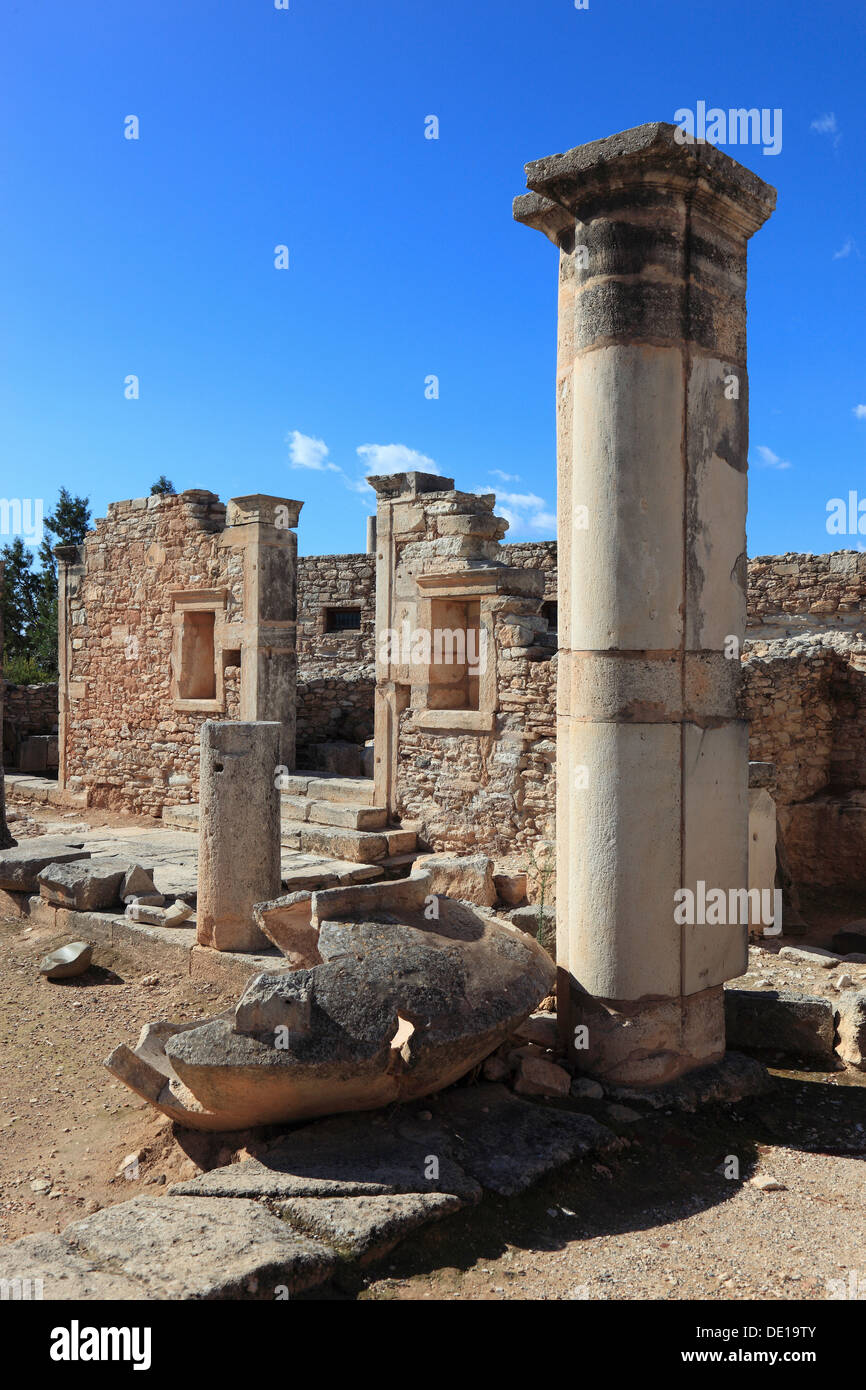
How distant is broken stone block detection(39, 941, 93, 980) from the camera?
707 centimetres

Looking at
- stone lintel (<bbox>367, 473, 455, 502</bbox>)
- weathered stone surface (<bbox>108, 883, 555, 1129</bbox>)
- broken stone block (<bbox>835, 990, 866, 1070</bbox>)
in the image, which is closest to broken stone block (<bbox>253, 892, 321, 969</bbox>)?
weathered stone surface (<bbox>108, 883, 555, 1129</bbox>)

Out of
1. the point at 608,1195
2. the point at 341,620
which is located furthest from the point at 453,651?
the point at 341,620

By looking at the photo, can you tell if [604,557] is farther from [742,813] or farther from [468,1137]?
[468,1137]

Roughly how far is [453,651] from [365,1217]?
24.6 feet

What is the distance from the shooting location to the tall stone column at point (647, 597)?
433 cm

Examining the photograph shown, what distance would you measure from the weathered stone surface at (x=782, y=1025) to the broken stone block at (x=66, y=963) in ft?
14.9

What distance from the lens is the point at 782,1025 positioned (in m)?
5.05

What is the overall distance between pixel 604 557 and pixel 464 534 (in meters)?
5.73

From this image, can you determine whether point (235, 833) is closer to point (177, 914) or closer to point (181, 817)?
point (177, 914)

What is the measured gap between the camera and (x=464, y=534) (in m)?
9.99

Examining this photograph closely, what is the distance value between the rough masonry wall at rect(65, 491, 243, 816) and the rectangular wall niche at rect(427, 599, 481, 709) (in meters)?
2.95

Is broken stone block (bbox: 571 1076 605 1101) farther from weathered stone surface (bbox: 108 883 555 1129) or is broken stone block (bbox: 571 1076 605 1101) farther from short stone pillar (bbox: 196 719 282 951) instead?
short stone pillar (bbox: 196 719 282 951)

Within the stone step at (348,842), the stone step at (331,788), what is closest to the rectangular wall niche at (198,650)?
the stone step at (331,788)
